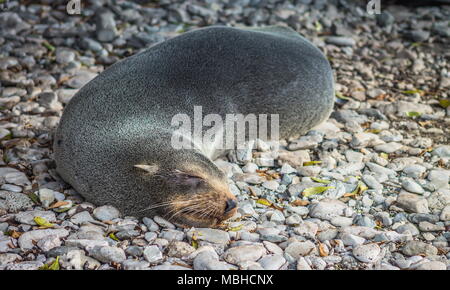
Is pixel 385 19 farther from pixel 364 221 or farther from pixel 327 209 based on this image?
pixel 364 221

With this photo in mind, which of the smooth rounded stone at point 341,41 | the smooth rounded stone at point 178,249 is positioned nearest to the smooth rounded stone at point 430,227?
the smooth rounded stone at point 178,249

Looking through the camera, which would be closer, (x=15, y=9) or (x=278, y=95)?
(x=278, y=95)

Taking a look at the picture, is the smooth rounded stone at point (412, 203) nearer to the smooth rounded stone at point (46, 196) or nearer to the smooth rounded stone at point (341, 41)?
the smooth rounded stone at point (46, 196)

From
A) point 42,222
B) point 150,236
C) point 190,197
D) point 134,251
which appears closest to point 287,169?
point 190,197

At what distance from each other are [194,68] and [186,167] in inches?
48.7

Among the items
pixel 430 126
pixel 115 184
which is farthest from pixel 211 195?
pixel 430 126

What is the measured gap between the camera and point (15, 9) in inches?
325

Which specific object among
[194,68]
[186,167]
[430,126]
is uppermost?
[194,68]

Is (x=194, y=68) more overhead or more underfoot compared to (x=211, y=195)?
more overhead

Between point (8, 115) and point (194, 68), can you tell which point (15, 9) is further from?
point (194, 68)

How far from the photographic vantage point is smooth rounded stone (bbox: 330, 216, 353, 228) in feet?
14.2

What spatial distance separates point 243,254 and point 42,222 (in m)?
1.44

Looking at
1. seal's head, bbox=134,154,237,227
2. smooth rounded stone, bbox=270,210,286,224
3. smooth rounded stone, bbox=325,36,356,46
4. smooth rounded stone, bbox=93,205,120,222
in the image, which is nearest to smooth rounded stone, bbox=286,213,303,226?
smooth rounded stone, bbox=270,210,286,224

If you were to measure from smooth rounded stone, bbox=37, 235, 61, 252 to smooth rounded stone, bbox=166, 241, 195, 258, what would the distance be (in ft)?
2.34
